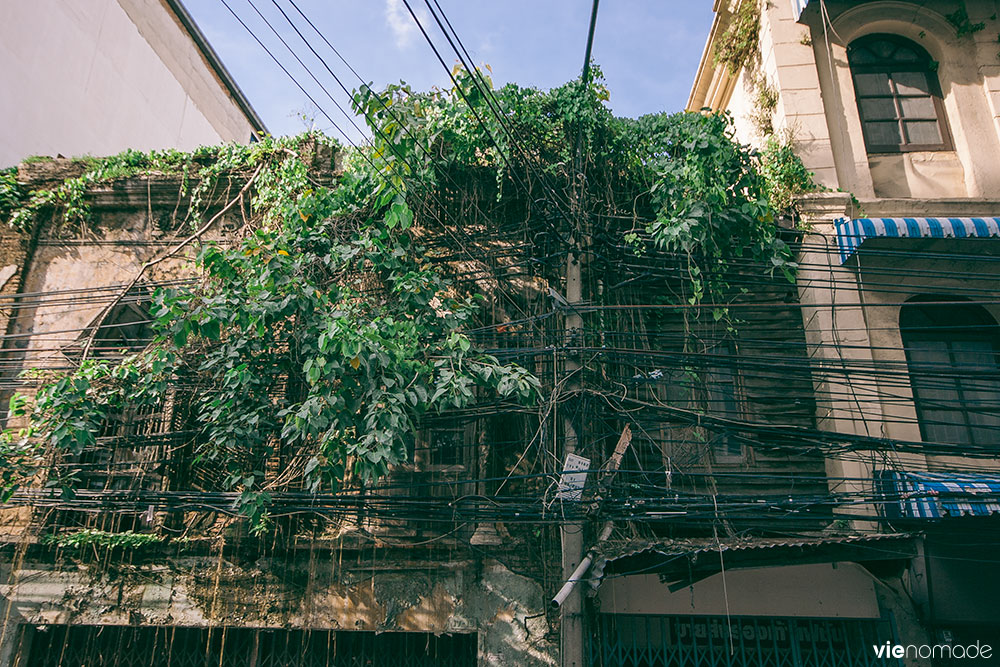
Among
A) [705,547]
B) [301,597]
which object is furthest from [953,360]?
[301,597]

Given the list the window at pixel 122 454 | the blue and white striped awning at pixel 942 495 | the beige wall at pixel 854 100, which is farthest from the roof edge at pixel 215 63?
the blue and white striped awning at pixel 942 495

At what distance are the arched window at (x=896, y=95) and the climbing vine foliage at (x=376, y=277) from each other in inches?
76.8

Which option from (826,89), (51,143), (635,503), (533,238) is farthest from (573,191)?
(51,143)

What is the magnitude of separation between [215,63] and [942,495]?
15564 millimetres

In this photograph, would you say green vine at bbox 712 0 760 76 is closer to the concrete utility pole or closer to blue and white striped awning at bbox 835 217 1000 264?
blue and white striped awning at bbox 835 217 1000 264

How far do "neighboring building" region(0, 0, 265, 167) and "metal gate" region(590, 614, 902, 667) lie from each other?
10.8m

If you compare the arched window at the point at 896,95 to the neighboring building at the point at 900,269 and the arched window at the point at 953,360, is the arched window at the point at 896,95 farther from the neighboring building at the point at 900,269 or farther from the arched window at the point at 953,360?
the arched window at the point at 953,360

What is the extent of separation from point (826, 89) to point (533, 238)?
464 centimetres

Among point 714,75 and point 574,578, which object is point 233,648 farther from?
point 714,75

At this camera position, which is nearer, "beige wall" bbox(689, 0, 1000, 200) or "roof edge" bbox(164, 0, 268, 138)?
"beige wall" bbox(689, 0, 1000, 200)

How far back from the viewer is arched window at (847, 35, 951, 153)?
8922 millimetres

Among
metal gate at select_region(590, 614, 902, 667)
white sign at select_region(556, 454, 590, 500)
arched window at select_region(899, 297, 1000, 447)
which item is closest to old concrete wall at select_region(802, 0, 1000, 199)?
arched window at select_region(899, 297, 1000, 447)

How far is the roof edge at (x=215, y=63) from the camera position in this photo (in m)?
14.0

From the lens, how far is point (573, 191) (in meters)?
7.32
